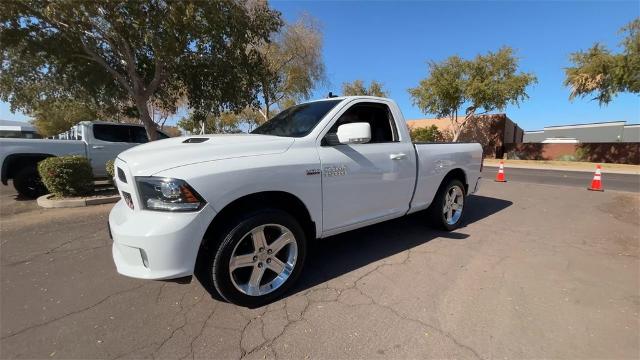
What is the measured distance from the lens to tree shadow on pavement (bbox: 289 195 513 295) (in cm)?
343

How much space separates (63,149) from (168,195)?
7.75 meters

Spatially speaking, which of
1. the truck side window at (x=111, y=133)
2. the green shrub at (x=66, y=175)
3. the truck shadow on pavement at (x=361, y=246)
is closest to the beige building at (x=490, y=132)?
the truck shadow on pavement at (x=361, y=246)

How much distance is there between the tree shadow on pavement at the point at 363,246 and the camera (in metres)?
3.43

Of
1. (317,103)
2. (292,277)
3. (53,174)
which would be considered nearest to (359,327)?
(292,277)

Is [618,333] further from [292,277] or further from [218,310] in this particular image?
[218,310]

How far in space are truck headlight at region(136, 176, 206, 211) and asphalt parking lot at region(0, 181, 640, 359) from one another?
1007 mm

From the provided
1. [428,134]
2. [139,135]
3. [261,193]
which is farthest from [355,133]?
[428,134]

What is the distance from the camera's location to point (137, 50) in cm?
1048

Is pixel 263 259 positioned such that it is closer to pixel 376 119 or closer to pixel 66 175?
pixel 376 119

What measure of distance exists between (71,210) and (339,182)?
6.12m

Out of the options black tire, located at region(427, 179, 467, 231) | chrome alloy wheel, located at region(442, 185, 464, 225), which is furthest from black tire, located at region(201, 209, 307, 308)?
chrome alloy wheel, located at region(442, 185, 464, 225)

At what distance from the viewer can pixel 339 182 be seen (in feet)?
10.3

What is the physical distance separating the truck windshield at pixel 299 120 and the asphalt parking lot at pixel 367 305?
1.53 meters

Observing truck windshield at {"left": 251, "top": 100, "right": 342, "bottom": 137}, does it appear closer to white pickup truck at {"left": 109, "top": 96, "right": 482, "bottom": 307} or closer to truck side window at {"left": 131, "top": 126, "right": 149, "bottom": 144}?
white pickup truck at {"left": 109, "top": 96, "right": 482, "bottom": 307}
